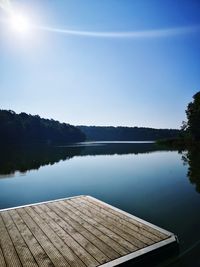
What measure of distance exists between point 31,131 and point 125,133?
247ft

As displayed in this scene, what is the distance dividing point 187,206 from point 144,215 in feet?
6.93

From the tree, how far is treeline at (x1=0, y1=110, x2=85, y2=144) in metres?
45.6

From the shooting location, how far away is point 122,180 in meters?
14.1

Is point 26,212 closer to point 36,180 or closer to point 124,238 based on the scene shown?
point 124,238

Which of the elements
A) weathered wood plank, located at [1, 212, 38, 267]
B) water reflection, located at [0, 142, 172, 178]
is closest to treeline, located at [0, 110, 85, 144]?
water reflection, located at [0, 142, 172, 178]

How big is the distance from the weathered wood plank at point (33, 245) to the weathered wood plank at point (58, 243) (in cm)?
30

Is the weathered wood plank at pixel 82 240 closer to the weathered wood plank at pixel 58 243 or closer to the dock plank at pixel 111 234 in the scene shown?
the weathered wood plank at pixel 58 243

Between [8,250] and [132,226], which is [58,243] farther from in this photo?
[132,226]

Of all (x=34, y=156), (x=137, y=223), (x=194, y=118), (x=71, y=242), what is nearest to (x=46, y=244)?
(x=71, y=242)

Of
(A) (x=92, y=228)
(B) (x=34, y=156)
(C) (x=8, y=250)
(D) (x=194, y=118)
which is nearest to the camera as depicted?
(C) (x=8, y=250)

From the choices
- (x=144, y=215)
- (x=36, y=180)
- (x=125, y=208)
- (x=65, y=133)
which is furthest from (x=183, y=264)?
(x=65, y=133)

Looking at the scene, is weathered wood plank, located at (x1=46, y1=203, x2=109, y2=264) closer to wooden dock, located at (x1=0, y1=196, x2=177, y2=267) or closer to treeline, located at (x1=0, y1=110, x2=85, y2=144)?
wooden dock, located at (x1=0, y1=196, x2=177, y2=267)

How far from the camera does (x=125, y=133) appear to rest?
5551 inches

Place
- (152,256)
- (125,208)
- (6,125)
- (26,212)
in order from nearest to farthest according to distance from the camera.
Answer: (152,256) < (26,212) < (125,208) < (6,125)
